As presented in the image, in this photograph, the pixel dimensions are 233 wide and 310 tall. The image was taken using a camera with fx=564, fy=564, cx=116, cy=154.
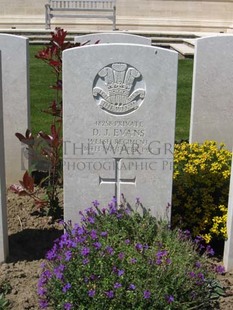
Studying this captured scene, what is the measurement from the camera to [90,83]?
140 inches

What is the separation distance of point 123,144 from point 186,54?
879 centimetres

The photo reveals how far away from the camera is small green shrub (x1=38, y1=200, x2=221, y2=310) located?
2931 mm

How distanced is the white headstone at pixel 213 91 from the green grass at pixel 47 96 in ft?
3.89

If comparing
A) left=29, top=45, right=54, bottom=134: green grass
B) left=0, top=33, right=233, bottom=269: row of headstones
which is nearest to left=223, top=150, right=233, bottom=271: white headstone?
left=0, top=33, right=233, bottom=269: row of headstones

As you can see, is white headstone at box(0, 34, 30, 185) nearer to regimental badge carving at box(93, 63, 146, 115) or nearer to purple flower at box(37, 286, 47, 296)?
regimental badge carving at box(93, 63, 146, 115)

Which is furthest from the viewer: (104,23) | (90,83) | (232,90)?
(104,23)

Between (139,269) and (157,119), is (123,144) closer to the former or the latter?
(157,119)

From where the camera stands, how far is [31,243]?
13.5ft

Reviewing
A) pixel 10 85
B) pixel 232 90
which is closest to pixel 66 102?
pixel 10 85

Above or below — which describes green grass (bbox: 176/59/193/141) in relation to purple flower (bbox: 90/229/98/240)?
above

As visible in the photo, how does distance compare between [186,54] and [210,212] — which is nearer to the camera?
[210,212]

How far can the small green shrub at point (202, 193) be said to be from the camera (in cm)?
413

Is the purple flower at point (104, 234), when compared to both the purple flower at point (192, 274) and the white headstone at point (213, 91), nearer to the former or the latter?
the purple flower at point (192, 274)

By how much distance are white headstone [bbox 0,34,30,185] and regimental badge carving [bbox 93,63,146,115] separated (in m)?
1.47
